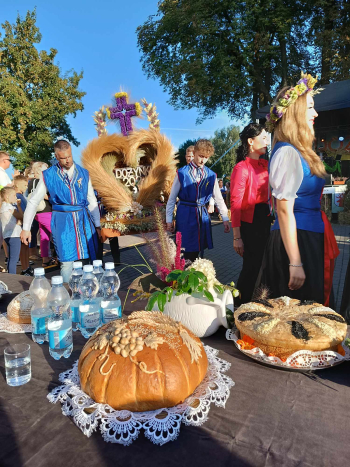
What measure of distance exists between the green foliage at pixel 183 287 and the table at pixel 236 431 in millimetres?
367

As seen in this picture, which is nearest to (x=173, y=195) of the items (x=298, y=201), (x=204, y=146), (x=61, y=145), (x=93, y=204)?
(x=204, y=146)

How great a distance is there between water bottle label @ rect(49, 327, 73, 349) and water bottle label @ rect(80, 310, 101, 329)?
16cm

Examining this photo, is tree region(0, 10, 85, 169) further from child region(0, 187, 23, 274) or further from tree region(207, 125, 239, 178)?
tree region(207, 125, 239, 178)

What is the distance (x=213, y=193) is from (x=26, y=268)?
142 inches

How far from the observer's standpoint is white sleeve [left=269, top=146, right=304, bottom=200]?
1.81 metres

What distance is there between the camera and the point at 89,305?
5.09ft

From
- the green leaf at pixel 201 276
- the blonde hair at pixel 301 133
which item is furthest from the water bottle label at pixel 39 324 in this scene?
the blonde hair at pixel 301 133

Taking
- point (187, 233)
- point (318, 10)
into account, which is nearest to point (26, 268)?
point (187, 233)

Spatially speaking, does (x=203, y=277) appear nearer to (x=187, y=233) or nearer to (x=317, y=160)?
(x=317, y=160)

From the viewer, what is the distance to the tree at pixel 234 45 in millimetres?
13781

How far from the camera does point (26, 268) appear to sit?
5.55m

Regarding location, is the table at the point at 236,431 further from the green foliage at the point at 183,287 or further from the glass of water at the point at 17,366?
the green foliage at the point at 183,287

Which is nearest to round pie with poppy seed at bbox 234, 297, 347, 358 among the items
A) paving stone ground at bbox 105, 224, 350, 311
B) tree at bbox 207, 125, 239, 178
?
paving stone ground at bbox 105, 224, 350, 311

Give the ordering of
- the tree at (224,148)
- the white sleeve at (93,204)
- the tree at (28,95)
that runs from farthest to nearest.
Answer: the tree at (224,148) → the tree at (28,95) → the white sleeve at (93,204)
